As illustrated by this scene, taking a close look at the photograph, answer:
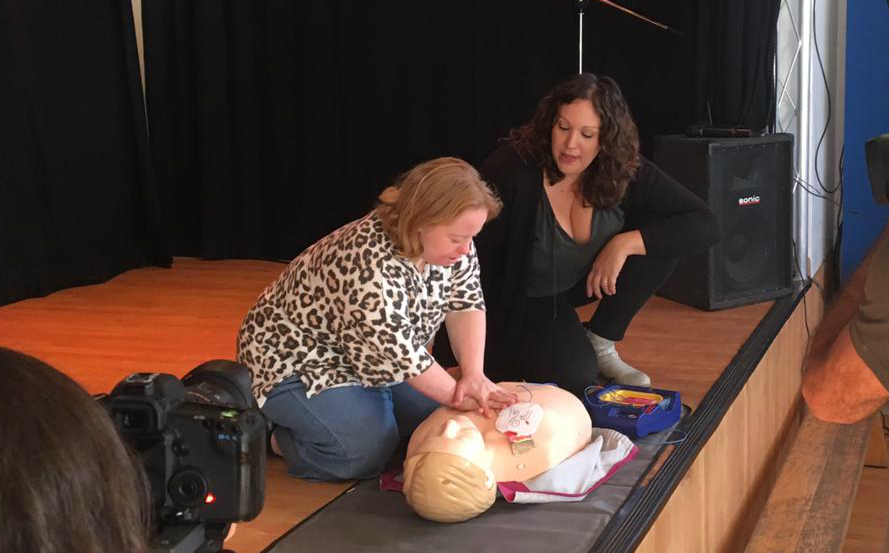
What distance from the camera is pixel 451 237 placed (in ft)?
7.74

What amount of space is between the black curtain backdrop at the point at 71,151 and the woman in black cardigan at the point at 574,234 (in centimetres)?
249

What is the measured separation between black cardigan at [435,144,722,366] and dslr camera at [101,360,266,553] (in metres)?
1.94

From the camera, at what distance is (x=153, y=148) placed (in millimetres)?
5602

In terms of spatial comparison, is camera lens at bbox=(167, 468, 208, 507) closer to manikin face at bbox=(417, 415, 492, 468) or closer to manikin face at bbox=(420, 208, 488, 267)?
manikin face at bbox=(417, 415, 492, 468)

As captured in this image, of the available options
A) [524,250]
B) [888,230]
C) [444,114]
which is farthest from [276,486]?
[444,114]

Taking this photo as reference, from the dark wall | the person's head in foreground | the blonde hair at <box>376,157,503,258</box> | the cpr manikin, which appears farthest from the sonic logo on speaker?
the person's head in foreground

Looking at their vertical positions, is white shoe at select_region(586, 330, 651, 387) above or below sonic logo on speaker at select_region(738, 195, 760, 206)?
below

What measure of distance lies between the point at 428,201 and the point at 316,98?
316 cm

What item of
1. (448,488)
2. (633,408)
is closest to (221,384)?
(448,488)

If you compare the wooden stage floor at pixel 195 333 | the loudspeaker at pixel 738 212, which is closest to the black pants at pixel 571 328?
the wooden stage floor at pixel 195 333

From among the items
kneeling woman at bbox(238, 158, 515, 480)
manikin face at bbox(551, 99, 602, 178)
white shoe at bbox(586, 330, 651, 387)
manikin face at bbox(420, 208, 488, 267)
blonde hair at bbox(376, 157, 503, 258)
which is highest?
manikin face at bbox(551, 99, 602, 178)

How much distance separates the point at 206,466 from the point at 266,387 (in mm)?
1450

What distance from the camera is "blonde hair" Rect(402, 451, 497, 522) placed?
220 cm

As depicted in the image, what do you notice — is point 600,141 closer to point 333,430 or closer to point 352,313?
point 352,313
